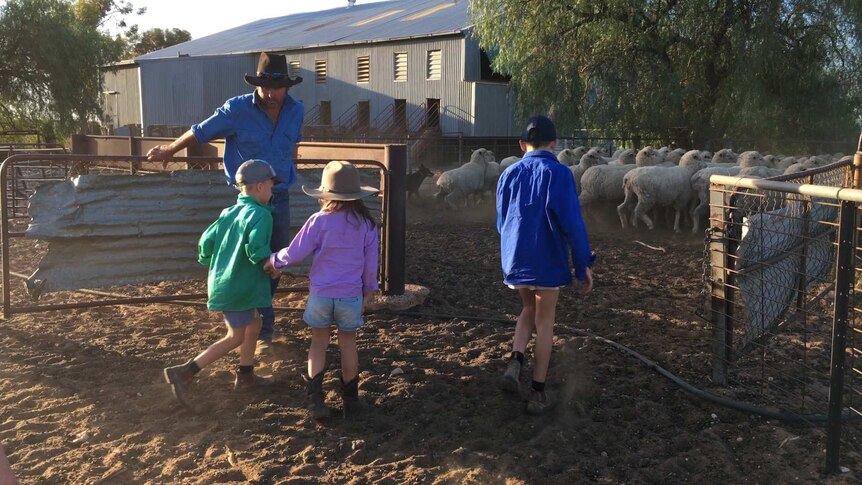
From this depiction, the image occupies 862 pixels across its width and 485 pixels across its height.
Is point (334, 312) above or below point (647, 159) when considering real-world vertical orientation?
below

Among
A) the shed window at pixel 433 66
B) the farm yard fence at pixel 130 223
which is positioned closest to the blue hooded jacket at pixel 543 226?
the farm yard fence at pixel 130 223

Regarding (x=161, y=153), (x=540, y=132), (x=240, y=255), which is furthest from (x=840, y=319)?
(x=161, y=153)

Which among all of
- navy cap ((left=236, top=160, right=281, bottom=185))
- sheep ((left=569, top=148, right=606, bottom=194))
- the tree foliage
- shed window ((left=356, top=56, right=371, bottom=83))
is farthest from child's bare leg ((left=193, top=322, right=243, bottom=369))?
shed window ((left=356, top=56, right=371, bottom=83))

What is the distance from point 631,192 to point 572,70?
9909 mm

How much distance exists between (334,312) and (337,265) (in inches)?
11.0

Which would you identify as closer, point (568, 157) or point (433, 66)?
point (568, 157)

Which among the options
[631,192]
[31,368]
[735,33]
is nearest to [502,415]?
[31,368]

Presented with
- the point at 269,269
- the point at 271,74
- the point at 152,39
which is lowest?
the point at 269,269

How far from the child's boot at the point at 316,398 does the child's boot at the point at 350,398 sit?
0.13m

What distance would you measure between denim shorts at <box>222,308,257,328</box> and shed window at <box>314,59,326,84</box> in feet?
124

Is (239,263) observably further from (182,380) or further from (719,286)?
(719,286)

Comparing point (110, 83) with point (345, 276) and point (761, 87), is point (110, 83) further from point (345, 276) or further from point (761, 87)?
point (345, 276)

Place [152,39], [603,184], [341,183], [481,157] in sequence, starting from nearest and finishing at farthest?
[341,183]
[603,184]
[481,157]
[152,39]

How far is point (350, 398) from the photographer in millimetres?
4391
